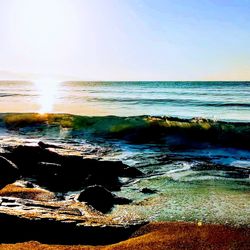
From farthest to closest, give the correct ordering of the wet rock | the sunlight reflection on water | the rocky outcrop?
the sunlight reflection on water
the rocky outcrop
the wet rock

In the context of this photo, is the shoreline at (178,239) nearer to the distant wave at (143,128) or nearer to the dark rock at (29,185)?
the dark rock at (29,185)

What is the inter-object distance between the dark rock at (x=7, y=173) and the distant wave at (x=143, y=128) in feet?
27.2

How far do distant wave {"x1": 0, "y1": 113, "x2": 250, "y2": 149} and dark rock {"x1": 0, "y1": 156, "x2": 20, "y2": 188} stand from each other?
8287 millimetres

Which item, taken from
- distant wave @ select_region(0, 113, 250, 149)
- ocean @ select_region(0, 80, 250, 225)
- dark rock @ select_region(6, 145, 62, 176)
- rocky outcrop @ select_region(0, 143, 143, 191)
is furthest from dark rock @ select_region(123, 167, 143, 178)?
distant wave @ select_region(0, 113, 250, 149)

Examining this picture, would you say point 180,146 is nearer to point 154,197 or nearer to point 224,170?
point 224,170

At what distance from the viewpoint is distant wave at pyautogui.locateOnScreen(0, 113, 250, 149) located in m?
17.3

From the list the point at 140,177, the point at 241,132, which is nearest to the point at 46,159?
the point at 140,177

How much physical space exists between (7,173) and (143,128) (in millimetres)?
11411

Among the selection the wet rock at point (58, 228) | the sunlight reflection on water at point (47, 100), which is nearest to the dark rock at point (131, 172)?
the wet rock at point (58, 228)

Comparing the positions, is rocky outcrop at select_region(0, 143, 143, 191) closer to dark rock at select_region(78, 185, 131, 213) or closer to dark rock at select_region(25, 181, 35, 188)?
dark rock at select_region(25, 181, 35, 188)

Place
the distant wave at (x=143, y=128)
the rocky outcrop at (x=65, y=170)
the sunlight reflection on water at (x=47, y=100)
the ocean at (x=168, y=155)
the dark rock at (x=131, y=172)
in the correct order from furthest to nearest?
1. the sunlight reflection on water at (x=47, y=100)
2. the distant wave at (x=143, y=128)
3. the dark rock at (x=131, y=172)
4. the rocky outcrop at (x=65, y=170)
5. the ocean at (x=168, y=155)

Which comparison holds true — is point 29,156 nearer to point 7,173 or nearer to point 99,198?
point 7,173

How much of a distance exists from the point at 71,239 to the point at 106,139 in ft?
39.8

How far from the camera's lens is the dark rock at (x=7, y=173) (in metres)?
7.89
